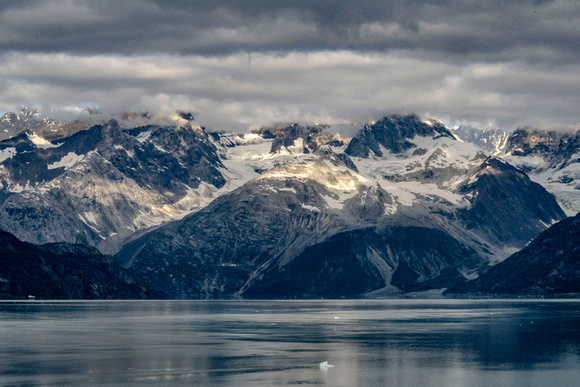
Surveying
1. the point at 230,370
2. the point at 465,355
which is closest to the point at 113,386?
the point at 230,370

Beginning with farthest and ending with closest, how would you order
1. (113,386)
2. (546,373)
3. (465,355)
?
(465,355)
(546,373)
(113,386)

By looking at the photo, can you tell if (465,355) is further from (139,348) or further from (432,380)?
(139,348)

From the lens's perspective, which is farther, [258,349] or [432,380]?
[258,349]

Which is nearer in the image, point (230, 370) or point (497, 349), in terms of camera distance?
point (230, 370)

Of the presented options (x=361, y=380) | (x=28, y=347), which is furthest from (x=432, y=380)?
(x=28, y=347)

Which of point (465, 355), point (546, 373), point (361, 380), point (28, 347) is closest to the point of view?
point (361, 380)

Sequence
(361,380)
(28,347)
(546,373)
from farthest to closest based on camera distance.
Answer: (28,347) < (546,373) < (361,380)

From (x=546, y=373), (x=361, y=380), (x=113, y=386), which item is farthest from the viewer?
(x=546, y=373)

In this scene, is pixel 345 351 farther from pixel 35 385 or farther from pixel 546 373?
pixel 35 385
